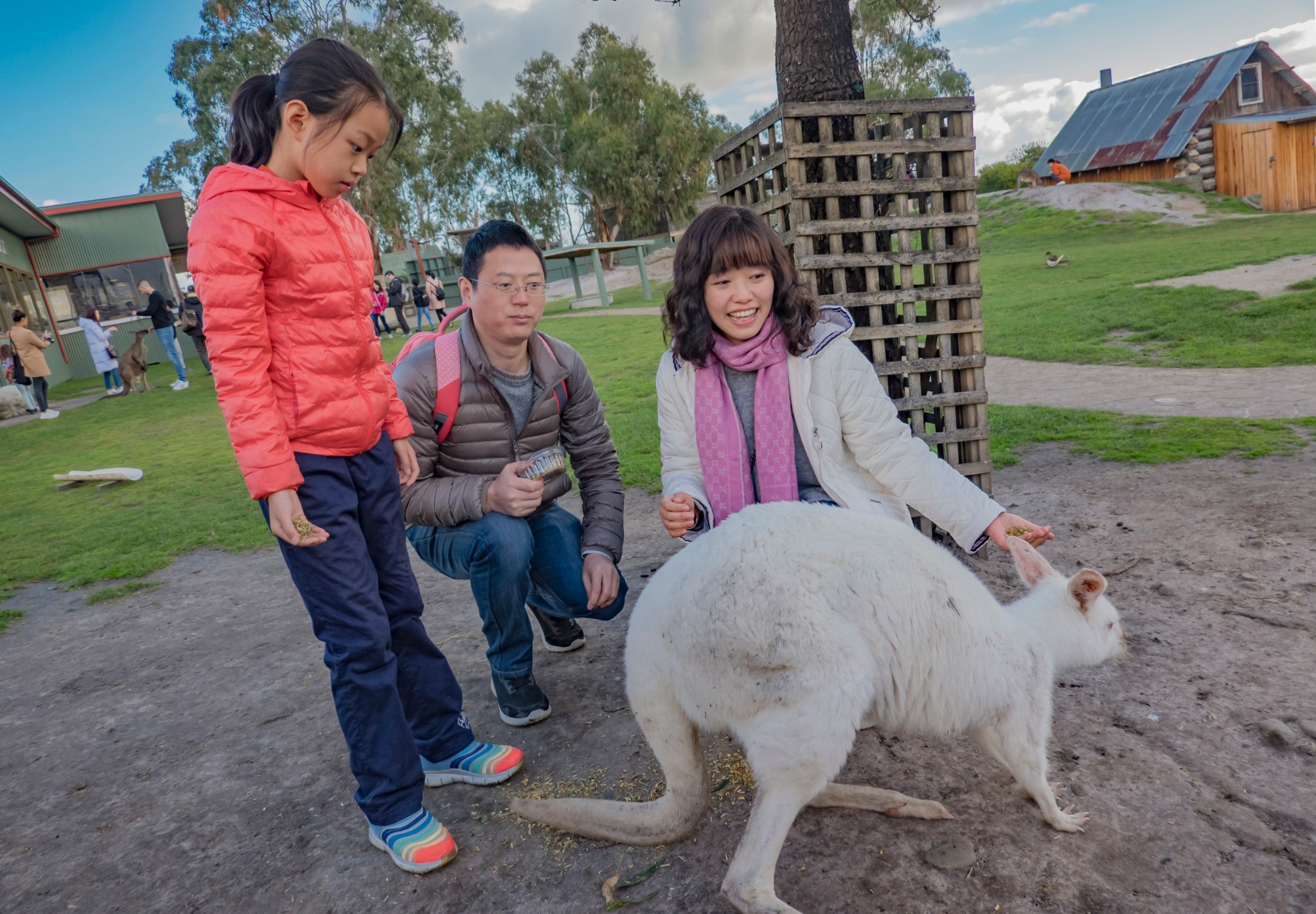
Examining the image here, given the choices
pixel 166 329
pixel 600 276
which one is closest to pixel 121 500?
pixel 166 329

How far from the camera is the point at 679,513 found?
8.87 ft

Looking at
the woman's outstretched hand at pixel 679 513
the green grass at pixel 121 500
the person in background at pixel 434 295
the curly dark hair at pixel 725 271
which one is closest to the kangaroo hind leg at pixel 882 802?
the woman's outstretched hand at pixel 679 513

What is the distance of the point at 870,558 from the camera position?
2008 mm

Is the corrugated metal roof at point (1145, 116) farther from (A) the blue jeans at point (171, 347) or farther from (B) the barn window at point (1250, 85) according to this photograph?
(A) the blue jeans at point (171, 347)

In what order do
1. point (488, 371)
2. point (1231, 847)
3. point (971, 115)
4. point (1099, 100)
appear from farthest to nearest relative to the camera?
point (1099, 100)
point (971, 115)
point (488, 371)
point (1231, 847)

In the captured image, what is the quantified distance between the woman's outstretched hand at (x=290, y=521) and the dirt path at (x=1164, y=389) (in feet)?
19.9

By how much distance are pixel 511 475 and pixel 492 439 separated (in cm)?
28

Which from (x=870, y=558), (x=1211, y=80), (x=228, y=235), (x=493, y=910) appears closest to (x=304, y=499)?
(x=228, y=235)

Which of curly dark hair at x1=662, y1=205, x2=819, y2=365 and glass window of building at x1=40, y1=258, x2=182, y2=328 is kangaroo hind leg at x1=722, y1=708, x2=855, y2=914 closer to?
curly dark hair at x1=662, y1=205, x2=819, y2=365

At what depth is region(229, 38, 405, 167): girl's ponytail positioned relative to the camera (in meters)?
2.03

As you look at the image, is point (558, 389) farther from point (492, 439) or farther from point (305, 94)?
point (305, 94)

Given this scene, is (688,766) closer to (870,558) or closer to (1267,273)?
(870,558)

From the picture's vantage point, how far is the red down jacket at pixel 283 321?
1977 mm

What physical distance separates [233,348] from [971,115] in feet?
11.5
